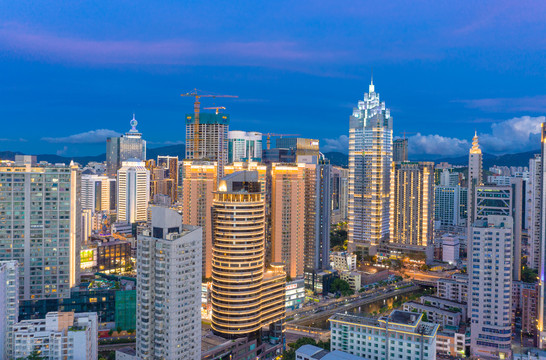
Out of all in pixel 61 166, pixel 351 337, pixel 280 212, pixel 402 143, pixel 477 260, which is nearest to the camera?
pixel 351 337

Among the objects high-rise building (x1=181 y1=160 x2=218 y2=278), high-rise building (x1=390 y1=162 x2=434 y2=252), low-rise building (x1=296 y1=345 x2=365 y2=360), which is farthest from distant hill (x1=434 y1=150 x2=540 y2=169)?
low-rise building (x1=296 y1=345 x2=365 y2=360)

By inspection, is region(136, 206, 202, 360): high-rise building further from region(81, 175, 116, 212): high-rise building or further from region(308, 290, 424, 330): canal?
region(81, 175, 116, 212): high-rise building

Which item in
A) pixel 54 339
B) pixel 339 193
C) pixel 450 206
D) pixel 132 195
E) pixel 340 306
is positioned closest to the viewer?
pixel 54 339

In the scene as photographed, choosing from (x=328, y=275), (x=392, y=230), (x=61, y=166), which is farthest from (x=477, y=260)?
(x=392, y=230)

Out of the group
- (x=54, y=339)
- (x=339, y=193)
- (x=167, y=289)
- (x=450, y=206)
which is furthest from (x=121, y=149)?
(x=167, y=289)

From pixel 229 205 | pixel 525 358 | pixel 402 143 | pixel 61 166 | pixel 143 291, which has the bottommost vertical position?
pixel 525 358

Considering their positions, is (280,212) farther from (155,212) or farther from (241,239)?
(155,212)

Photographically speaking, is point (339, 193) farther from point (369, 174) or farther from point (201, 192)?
point (201, 192)
